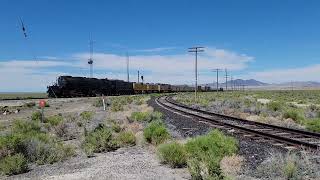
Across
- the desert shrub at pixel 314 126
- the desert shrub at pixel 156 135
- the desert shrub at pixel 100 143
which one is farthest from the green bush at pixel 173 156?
the desert shrub at pixel 314 126

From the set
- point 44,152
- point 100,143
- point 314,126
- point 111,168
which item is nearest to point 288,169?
point 111,168

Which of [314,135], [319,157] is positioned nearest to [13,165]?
[319,157]

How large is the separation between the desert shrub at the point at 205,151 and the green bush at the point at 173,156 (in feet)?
0.60

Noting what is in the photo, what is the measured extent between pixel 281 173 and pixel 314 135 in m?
8.17

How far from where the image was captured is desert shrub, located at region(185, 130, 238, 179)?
8880 mm

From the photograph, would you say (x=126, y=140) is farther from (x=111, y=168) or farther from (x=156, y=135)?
(x=111, y=168)

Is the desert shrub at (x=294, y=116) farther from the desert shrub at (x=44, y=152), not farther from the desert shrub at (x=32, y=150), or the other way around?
the desert shrub at (x=32, y=150)

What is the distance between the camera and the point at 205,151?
11.1 meters

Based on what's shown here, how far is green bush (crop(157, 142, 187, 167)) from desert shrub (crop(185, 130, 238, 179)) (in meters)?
0.18

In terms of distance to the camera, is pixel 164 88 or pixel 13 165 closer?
pixel 13 165

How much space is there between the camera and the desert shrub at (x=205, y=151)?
29.1ft

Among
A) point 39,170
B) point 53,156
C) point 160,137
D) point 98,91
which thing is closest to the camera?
point 39,170

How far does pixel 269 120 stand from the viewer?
84.0 feet

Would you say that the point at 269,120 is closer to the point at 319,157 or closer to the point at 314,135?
the point at 314,135
